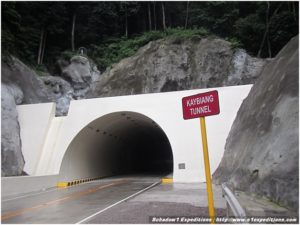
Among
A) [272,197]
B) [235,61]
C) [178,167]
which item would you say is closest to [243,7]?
[235,61]

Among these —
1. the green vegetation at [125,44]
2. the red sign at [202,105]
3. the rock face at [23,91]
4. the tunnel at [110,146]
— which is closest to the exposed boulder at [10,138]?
the rock face at [23,91]

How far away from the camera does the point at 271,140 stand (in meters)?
8.88

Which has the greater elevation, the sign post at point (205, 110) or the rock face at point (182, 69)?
the rock face at point (182, 69)

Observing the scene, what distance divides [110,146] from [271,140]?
1845 centimetres

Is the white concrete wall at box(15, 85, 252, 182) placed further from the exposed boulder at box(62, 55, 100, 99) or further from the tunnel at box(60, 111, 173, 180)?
the exposed boulder at box(62, 55, 100, 99)

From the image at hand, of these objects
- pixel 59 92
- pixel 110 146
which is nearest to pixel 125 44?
pixel 59 92

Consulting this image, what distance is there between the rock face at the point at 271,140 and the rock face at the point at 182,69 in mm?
17592

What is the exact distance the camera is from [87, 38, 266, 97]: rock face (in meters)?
31.1

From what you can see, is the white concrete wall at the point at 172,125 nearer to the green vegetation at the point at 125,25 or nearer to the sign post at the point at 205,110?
the green vegetation at the point at 125,25

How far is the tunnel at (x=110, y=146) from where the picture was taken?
1952 centimetres

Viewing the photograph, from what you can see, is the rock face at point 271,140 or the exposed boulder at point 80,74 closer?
the rock face at point 271,140

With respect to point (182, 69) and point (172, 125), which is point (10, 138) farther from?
point (182, 69)

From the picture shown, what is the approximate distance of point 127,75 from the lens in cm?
3353

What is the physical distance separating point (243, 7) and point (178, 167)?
28091mm
